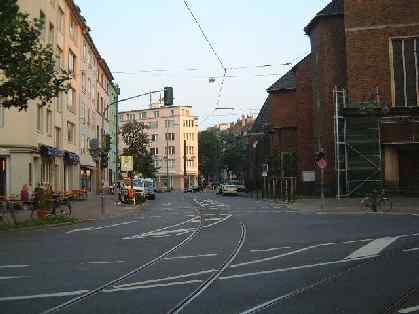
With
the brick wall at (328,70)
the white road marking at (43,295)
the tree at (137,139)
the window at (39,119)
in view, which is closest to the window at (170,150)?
the tree at (137,139)

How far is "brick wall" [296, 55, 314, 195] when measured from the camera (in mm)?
53062

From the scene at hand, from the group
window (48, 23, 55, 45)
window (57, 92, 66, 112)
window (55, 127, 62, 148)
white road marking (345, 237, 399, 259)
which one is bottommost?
white road marking (345, 237, 399, 259)

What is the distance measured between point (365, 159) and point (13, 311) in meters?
35.5

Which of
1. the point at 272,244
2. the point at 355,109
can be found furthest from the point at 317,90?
the point at 272,244

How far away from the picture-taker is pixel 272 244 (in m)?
13.8

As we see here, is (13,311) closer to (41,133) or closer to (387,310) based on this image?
(387,310)

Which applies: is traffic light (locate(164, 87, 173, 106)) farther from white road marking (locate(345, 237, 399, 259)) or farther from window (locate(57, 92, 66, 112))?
white road marking (locate(345, 237, 399, 259))

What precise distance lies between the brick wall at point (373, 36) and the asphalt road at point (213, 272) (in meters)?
25.8

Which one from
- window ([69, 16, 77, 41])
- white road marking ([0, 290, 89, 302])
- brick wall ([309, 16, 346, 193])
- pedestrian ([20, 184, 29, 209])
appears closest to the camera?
white road marking ([0, 290, 89, 302])

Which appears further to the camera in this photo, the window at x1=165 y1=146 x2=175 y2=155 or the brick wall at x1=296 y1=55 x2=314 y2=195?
the window at x1=165 y1=146 x2=175 y2=155

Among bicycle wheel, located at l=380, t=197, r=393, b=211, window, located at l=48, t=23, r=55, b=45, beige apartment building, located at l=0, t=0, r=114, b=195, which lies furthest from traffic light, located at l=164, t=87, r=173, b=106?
window, located at l=48, t=23, r=55, b=45

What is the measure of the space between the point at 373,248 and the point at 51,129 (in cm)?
3192

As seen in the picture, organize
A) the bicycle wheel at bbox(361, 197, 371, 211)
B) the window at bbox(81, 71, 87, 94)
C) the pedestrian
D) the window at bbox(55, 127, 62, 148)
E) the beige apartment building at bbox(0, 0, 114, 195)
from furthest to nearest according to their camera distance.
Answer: the window at bbox(81, 71, 87, 94) < the window at bbox(55, 127, 62, 148) < the beige apartment building at bbox(0, 0, 114, 195) < the pedestrian < the bicycle wheel at bbox(361, 197, 371, 211)

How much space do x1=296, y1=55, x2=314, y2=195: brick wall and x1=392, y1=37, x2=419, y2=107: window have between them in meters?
12.3
